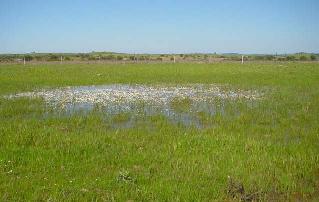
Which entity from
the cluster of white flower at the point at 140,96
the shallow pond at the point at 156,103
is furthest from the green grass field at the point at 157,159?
the cluster of white flower at the point at 140,96

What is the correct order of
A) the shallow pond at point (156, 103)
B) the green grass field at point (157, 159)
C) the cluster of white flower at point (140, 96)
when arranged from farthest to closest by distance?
the cluster of white flower at point (140, 96) < the shallow pond at point (156, 103) < the green grass field at point (157, 159)

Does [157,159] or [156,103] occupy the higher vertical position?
[156,103]

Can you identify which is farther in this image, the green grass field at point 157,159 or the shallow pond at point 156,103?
the shallow pond at point 156,103

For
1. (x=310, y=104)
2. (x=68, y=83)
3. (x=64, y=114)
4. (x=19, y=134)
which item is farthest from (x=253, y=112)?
(x=68, y=83)

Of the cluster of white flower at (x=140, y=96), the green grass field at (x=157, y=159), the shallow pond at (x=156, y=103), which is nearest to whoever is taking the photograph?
the green grass field at (x=157, y=159)

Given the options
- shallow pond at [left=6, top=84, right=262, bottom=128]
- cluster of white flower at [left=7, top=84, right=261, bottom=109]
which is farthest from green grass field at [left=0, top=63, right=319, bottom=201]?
cluster of white flower at [left=7, top=84, right=261, bottom=109]

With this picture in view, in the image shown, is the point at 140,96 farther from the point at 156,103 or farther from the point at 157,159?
the point at 157,159

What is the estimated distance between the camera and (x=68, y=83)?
31.5 meters

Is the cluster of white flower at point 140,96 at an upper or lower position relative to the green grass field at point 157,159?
upper

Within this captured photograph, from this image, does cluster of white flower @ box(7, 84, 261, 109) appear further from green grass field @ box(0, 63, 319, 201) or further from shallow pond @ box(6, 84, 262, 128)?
green grass field @ box(0, 63, 319, 201)

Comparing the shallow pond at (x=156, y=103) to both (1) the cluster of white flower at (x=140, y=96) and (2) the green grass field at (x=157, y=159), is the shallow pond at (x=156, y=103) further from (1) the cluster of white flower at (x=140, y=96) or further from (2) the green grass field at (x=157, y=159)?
(2) the green grass field at (x=157, y=159)

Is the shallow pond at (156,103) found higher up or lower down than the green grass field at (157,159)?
higher up

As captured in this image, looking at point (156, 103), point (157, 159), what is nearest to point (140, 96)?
point (156, 103)

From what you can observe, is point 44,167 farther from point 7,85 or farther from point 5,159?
point 7,85
